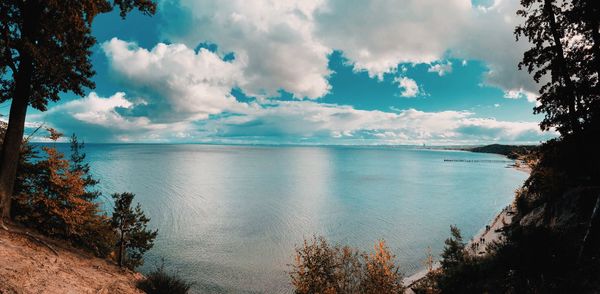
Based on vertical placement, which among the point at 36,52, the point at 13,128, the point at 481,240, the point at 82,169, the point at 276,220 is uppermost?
the point at 36,52

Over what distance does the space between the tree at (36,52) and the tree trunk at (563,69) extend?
22.9 m

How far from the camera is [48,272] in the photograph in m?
11.0

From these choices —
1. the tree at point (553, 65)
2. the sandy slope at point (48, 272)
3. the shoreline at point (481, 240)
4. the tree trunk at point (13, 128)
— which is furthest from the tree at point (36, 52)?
the shoreline at point (481, 240)

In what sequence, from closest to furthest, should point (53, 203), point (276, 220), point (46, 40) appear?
point (46, 40) → point (53, 203) → point (276, 220)

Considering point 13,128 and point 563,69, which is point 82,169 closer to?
point 13,128

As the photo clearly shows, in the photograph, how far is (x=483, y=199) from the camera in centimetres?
10831

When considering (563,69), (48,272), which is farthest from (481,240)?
(48,272)

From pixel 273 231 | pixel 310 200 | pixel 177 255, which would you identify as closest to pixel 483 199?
pixel 310 200

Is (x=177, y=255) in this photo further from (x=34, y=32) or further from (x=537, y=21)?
(x=537, y=21)

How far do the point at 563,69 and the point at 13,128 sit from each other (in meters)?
30.1

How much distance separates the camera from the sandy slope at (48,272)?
9500 millimetres

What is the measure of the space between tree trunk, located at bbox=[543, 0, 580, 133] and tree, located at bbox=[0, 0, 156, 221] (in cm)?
2294

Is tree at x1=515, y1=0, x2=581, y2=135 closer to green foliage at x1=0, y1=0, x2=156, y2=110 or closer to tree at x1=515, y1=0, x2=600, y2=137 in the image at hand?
tree at x1=515, y1=0, x2=600, y2=137

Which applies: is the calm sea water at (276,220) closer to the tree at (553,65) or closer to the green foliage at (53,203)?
the green foliage at (53,203)
